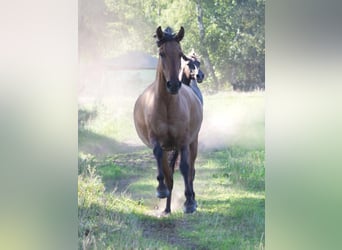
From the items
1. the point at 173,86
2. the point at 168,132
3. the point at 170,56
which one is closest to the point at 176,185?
the point at 168,132

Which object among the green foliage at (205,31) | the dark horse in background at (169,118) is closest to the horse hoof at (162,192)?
the dark horse in background at (169,118)

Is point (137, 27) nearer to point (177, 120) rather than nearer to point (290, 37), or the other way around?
point (177, 120)

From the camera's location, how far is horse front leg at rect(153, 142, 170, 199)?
9.73 ft

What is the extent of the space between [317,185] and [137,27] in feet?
4.30

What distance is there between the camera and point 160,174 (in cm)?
298

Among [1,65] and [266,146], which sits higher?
[1,65]

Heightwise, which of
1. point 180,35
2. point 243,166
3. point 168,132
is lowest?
point 243,166

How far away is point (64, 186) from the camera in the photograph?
290 cm

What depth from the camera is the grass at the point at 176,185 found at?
9.62 ft

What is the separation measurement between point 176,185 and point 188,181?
71 millimetres

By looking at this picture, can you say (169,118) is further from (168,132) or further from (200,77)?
(200,77)

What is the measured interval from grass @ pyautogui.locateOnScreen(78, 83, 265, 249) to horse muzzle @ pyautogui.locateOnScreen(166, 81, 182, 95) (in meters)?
0.18

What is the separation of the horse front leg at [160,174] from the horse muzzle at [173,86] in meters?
0.30

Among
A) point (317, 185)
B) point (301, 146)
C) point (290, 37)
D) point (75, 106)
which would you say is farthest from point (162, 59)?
point (317, 185)
